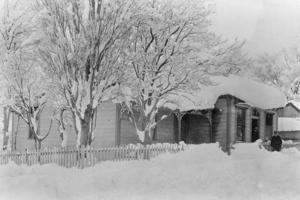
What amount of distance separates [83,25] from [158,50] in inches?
236

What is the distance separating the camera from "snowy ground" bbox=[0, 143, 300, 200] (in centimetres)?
1076

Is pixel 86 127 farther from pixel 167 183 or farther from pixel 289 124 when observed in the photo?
pixel 289 124

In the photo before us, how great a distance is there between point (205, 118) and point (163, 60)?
6.47m

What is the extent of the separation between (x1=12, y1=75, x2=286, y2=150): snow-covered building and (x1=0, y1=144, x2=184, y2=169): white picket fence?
3.44 metres

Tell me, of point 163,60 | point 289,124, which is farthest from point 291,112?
point 163,60

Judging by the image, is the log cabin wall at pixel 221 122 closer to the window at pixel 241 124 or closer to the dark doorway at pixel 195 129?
the dark doorway at pixel 195 129

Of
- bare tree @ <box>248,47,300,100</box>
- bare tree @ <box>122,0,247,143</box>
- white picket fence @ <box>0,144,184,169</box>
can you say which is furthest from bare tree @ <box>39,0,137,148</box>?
bare tree @ <box>248,47,300,100</box>

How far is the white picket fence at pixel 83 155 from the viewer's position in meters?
17.1

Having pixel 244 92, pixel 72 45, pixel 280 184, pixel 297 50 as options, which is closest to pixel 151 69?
pixel 72 45

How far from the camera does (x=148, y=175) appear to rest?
12734 mm

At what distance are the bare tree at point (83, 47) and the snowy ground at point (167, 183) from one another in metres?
3.28

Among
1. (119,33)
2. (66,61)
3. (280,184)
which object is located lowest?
(280,184)

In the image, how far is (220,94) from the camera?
2520 cm

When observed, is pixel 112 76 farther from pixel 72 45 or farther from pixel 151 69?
pixel 151 69
